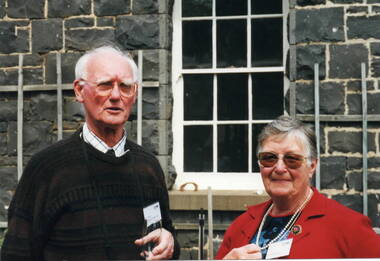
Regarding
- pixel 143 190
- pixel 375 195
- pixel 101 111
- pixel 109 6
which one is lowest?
pixel 375 195

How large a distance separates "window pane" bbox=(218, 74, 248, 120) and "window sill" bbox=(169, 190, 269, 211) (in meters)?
0.78

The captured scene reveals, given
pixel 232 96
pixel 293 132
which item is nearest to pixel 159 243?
pixel 293 132

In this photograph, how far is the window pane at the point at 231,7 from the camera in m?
6.04

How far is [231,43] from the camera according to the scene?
605 cm

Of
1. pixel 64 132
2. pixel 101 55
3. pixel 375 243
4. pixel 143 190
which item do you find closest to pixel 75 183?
pixel 143 190

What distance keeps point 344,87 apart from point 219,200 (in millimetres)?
1536

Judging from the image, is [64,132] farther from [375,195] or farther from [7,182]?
[375,195]

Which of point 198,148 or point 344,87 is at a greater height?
point 344,87

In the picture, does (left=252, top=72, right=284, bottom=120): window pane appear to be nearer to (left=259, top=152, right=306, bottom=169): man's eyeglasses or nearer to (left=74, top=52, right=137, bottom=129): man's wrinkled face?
(left=259, top=152, right=306, bottom=169): man's eyeglasses

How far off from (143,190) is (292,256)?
723mm

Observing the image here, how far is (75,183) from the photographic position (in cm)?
262

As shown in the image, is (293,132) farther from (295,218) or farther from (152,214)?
(152,214)

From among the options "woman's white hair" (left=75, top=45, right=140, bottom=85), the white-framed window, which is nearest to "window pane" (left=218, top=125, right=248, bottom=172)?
the white-framed window

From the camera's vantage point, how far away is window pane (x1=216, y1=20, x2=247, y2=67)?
19.7 ft
